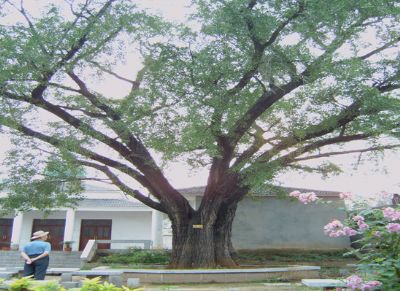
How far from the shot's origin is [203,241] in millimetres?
12609

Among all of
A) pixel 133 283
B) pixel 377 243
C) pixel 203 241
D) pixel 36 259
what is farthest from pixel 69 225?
pixel 377 243

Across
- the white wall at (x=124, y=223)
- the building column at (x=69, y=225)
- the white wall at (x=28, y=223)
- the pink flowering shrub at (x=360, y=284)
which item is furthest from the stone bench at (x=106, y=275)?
the white wall at (x=28, y=223)

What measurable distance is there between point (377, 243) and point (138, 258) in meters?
12.4

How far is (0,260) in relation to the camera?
18.7 m

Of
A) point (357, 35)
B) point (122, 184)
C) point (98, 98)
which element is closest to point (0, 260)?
point (122, 184)

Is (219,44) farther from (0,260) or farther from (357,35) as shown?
(0,260)

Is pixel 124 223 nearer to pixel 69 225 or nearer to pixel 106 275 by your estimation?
Answer: pixel 69 225

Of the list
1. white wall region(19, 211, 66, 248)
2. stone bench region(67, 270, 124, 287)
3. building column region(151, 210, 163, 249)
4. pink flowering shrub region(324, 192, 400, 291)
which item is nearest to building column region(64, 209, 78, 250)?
white wall region(19, 211, 66, 248)

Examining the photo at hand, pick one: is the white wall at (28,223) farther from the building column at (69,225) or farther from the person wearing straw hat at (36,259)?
the person wearing straw hat at (36,259)

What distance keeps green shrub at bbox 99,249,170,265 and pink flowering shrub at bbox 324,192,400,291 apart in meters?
12.0

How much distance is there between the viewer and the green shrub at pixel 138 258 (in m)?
15.4

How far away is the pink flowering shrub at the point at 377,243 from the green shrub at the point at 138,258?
11987 mm

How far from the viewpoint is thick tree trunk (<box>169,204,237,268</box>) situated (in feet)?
40.9

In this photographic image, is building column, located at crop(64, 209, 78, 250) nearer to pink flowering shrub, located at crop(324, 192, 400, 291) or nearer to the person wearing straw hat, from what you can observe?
the person wearing straw hat
